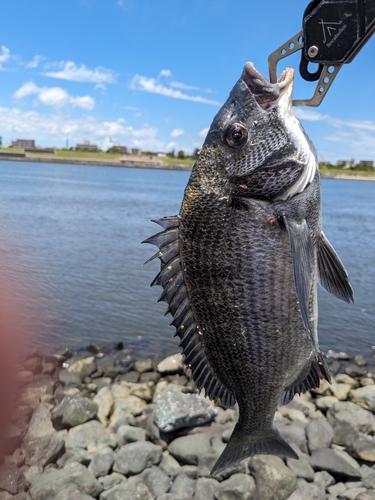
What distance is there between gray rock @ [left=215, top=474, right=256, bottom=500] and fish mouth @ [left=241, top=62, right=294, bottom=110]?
4475 mm

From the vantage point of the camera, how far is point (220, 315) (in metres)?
2.56

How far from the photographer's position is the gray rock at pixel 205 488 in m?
5.62

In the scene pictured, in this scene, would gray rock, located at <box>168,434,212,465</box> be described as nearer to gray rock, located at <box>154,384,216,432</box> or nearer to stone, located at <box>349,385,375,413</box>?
gray rock, located at <box>154,384,216,432</box>

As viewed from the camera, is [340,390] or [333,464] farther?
[340,390]

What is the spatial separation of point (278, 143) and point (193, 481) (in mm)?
4661

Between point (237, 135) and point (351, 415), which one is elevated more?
point (237, 135)

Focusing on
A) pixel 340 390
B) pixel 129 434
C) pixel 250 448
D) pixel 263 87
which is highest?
pixel 263 87

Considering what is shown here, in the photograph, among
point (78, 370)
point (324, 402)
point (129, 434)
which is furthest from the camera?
point (78, 370)

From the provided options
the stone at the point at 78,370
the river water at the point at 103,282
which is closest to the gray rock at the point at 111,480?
the river water at the point at 103,282

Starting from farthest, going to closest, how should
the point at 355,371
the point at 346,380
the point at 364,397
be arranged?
the point at 355,371, the point at 346,380, the point at 364,397

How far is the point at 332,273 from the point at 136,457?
446cm

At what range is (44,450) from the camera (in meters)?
6.20

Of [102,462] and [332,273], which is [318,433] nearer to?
[102,462]

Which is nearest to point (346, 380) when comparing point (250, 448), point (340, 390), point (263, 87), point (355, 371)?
point (355, 371)
